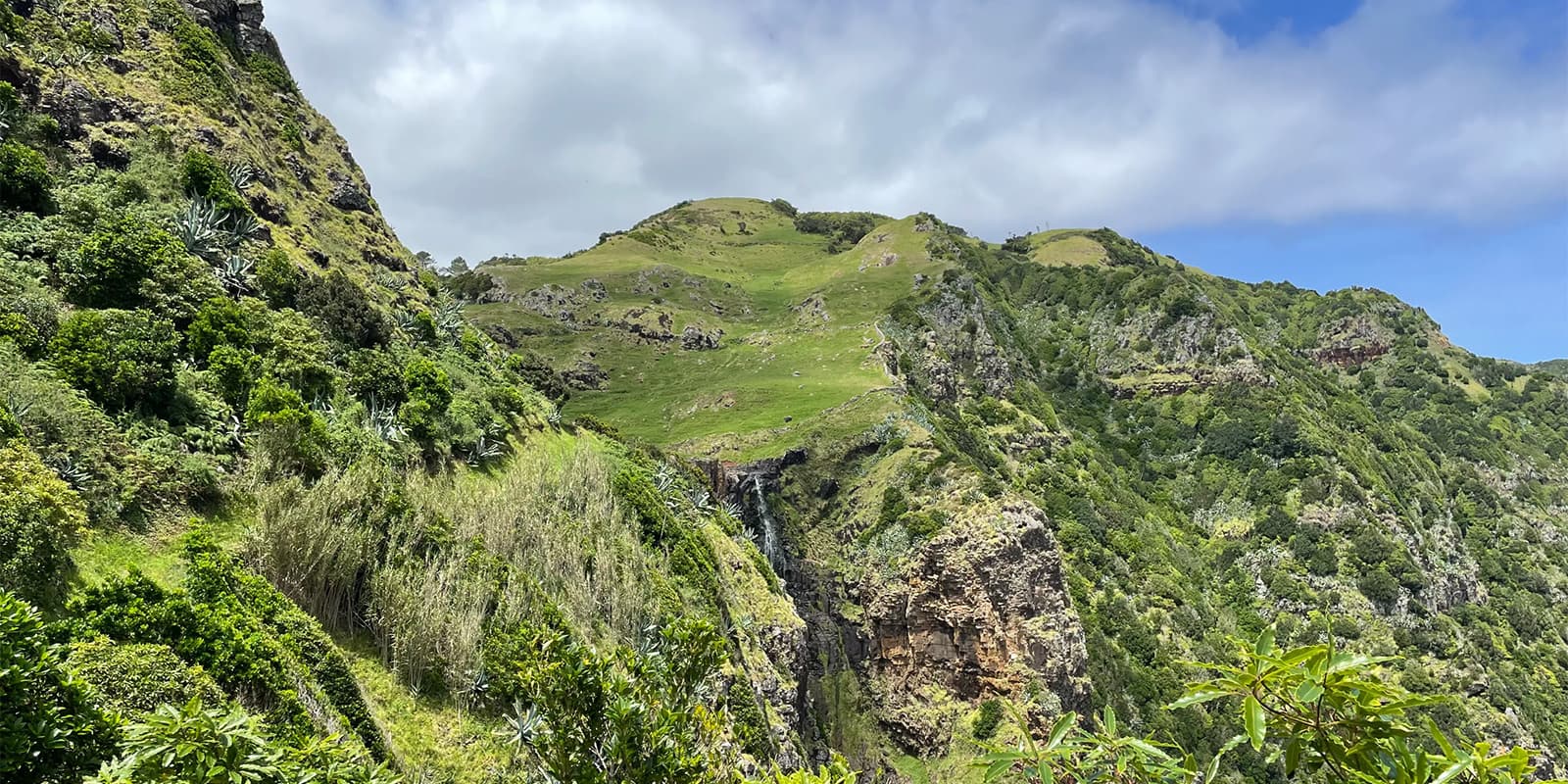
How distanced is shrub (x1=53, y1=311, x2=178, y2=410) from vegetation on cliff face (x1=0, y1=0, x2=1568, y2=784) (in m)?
0.06

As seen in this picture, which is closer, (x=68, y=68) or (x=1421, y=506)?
(x=68, y=68)

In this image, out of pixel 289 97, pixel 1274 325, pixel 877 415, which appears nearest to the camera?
pixel 289 97

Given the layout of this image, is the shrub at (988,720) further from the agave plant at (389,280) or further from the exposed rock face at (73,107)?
the exposed rock face at (73,107)

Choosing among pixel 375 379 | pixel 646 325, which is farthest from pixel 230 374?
pixel 646 325

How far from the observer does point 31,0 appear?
2233 centimetres

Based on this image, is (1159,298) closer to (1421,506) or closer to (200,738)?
(1421,506)

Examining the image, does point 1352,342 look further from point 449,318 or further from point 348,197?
point 348,197

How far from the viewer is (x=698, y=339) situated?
256 ft

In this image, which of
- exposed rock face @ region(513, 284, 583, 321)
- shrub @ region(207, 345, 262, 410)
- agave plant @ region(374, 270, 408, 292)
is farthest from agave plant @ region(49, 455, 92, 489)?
exposed rock face @ region(513, 284, 583, 321)

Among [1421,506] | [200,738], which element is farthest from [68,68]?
[1421,506]

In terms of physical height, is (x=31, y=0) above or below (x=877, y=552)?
above

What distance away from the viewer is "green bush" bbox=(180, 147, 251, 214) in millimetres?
20078

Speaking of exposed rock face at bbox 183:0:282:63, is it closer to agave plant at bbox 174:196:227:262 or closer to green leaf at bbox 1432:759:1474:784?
agave plant at bbox 174:196:227:262

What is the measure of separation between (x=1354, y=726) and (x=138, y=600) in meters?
11.1
